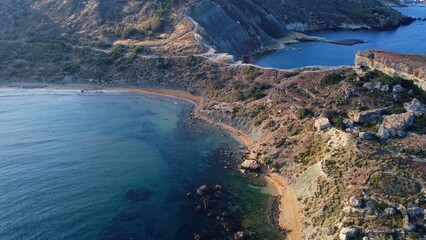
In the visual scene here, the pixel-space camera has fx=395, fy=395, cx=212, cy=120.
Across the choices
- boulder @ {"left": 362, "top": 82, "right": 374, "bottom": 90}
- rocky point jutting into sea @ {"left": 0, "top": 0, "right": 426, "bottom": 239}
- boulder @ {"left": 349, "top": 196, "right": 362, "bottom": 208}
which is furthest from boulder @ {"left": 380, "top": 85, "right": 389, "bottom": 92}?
boulder @ {"left": 349, "top": 196, "right": 362, "bottom": 208}

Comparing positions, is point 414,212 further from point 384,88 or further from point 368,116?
point 384,88

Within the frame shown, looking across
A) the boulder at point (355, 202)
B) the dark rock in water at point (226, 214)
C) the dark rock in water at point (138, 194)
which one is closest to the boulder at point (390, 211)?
the boulder at point (355, 202)

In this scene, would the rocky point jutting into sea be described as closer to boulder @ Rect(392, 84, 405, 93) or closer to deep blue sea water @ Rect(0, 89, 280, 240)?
boulder @ Rect(392, 84, 405, 93)

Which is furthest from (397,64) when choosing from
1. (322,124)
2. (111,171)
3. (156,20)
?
(156,20)

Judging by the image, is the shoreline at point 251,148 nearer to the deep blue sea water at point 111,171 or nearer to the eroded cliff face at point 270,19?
the deep blue sea water at point 111,171

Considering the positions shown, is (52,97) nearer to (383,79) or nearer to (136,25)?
(136,25)

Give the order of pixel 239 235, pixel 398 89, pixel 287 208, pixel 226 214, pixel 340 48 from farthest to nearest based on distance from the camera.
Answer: pixel 340 48 < pixel 398 89 < pixel 287 208 < pixel 226 214 < pixel 239 235

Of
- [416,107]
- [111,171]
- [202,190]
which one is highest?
[416,107]
